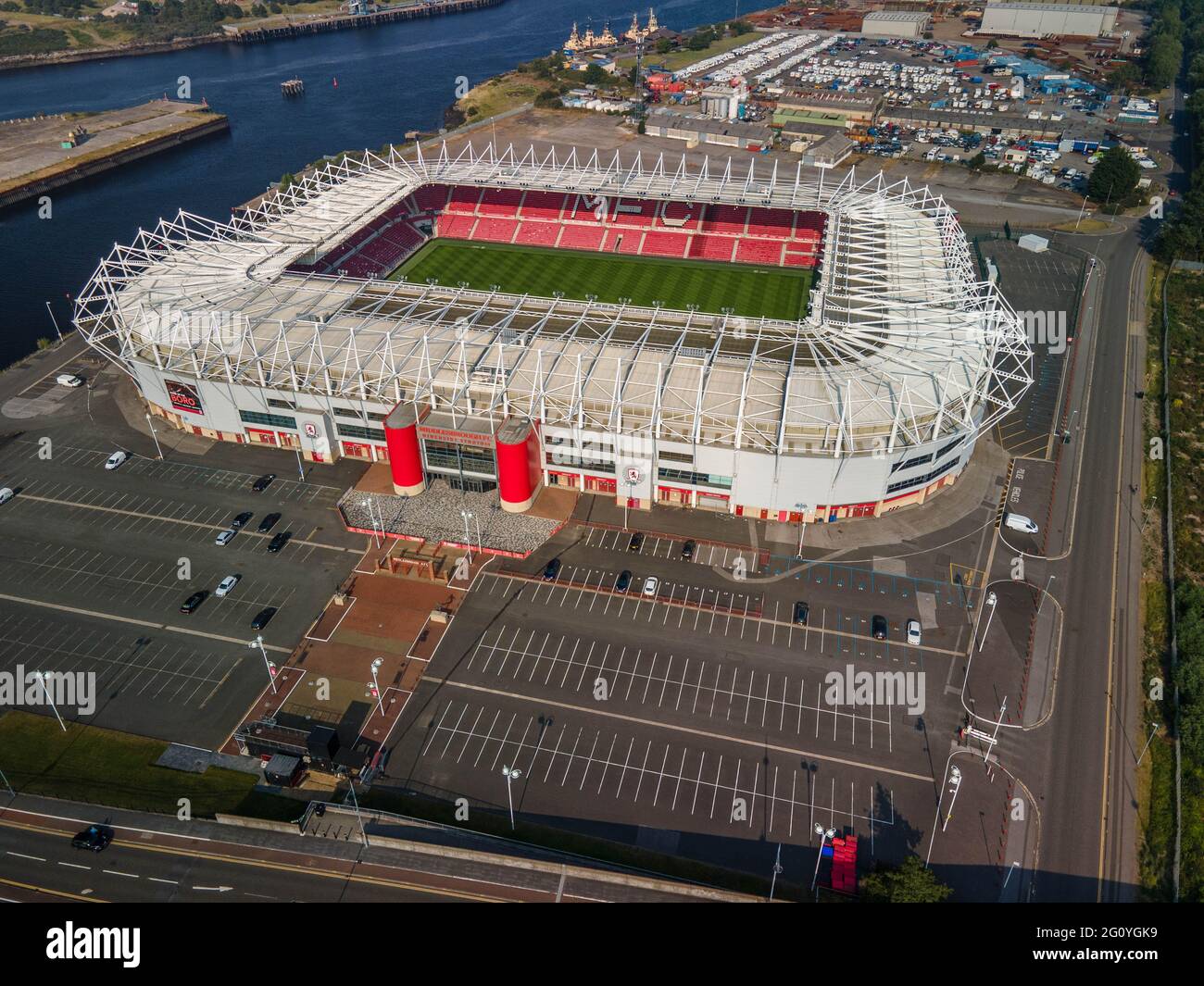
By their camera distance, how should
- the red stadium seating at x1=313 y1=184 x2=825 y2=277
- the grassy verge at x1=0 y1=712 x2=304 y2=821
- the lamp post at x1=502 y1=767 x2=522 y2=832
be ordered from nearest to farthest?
the lamp post at x1=502 y1=767 x2=522 y2=832
the grassy verge at x1=0 y1=712 x2=304 y2=821
the red stadium seating at x1=313 y1=184 x2=825 y2=277

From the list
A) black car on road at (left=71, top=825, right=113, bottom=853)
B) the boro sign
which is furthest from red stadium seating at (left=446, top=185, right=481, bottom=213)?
black car on road at (left=71, top=825, right=113, bottom=853)

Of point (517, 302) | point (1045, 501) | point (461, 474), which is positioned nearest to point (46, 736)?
point (461, 474)

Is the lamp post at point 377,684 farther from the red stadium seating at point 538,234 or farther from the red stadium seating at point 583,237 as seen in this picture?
the red stadium seating at point 538,234

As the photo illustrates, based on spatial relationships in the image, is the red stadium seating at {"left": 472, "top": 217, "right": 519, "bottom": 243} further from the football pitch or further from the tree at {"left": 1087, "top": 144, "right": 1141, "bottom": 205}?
the tree at {"left": 1087, "top": 144, "right": 1141, "bottom": 205}

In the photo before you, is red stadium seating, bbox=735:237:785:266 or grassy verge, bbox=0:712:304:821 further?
red stadium seating, bbox=735:237:785:266

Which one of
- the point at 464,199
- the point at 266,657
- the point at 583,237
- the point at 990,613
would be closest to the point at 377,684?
the point at 266,657

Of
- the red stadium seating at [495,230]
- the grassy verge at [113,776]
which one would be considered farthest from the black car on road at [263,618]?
the red stadium seating at [495,230]
